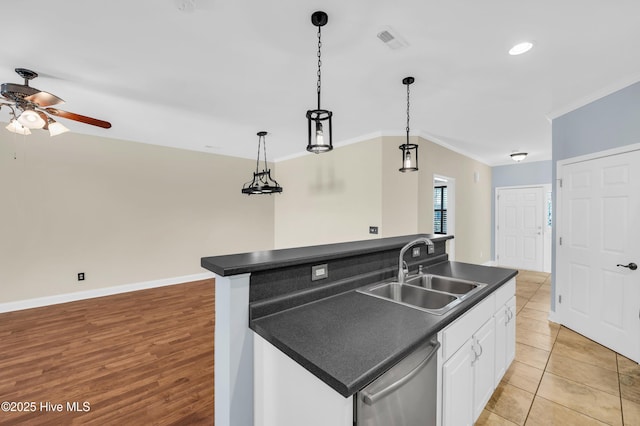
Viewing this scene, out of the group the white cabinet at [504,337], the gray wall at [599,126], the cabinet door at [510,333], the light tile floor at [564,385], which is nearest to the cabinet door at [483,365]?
the white cabinet at [504,337]

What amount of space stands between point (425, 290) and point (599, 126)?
2.96 m

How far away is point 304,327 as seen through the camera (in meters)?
1.21

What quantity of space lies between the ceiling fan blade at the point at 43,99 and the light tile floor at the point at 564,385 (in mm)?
4116

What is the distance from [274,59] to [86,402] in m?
3.04

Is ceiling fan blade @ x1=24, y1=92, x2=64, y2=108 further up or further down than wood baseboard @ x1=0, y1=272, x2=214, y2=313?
further up

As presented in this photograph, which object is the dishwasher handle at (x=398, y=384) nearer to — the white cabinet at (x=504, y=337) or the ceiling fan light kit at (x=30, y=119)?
the white cabinet at (x=504, y=337)

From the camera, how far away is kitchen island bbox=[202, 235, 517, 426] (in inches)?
37.4

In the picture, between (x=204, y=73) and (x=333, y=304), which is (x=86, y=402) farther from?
(x=204, y=73)

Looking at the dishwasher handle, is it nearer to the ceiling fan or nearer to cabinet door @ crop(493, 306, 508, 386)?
cabinet door @ crop(493, 306, 508, 386)

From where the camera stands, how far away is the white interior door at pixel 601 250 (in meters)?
2.59

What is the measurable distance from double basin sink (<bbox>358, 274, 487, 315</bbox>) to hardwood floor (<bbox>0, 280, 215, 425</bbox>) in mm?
1464

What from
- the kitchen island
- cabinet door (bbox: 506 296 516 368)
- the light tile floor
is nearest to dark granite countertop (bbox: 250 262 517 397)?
the kitchen island

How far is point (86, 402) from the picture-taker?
192 cm

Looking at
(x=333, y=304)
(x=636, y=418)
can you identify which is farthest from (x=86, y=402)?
(x=636, y=418)
